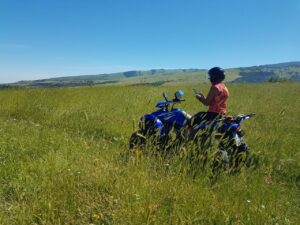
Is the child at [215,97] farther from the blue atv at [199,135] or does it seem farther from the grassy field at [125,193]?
the grassy field at [125,193]

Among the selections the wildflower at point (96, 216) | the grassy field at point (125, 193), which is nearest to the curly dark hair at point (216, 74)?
the grassy field at point (125, 193)

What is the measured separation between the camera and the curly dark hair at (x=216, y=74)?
5812 millimetres

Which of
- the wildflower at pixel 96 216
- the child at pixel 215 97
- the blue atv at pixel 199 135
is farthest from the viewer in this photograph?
the child at pixel 215 97

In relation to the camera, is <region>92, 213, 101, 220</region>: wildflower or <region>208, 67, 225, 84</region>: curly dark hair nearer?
<region>92, 213, 101, 220</region>: wildflower

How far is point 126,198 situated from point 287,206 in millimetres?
2308

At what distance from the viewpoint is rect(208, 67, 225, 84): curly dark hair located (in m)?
5.81

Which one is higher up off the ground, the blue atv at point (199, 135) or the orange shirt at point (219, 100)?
the orange shirt at point (219, 100)

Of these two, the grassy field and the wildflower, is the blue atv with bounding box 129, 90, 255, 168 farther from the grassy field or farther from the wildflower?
the wildflower

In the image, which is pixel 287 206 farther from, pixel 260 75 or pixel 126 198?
pixel 260 75

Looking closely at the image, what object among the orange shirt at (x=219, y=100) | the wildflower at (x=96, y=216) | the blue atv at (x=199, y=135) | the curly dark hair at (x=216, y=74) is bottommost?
the wildflower at (x=96, y=216)

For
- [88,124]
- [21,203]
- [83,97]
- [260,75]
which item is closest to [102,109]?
[88,124]

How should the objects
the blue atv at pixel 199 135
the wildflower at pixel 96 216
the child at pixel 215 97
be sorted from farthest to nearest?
1. the child at pixel 215 97
2. the blue atv at pixel 199 135
3. the wildflower at pixel 96 216

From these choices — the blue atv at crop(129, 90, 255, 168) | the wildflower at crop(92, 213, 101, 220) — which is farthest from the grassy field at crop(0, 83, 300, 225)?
the blue atv at crop(129, 90, 255, 168)

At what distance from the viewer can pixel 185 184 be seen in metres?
3.82
